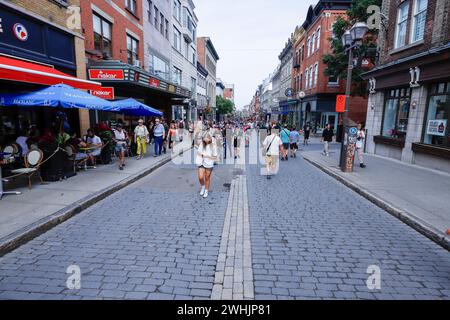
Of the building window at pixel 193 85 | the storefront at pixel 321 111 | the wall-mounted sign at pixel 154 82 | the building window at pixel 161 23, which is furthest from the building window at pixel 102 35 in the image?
the building window at pixel 193 85

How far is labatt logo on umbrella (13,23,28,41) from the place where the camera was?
835 cm

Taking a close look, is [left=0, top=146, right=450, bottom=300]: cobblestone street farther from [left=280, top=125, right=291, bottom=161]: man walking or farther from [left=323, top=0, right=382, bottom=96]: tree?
[left=323, top=0, right=382, bottom=96]: tree

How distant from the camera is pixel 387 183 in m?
8.06

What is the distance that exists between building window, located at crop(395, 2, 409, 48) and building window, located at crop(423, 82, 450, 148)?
363 centimetres

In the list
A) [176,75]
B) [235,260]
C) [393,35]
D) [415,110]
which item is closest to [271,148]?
[235,260]

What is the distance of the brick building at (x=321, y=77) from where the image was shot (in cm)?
2609

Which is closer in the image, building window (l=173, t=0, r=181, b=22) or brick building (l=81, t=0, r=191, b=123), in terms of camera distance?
brick building (l=81, t=0, r=191, b=123)

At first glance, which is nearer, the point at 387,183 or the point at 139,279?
the point at 139,279

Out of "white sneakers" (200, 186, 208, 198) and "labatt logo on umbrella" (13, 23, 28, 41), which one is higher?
"labatt logo on umbrella" (13, 23, 28, 41)

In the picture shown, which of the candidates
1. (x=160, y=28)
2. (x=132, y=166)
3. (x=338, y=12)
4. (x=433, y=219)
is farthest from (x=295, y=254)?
(x=338, y=12)

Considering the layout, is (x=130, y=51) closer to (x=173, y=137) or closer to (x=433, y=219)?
(x=173, y=137)

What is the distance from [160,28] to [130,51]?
735cm

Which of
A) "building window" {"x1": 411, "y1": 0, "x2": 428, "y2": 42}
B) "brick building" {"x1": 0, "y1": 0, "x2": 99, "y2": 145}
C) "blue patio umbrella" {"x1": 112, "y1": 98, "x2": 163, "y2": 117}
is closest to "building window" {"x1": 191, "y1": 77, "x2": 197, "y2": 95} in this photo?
"blue patio umbrella" {"x1": 112, "y1": 98, "x2": 163, "y2": 117}

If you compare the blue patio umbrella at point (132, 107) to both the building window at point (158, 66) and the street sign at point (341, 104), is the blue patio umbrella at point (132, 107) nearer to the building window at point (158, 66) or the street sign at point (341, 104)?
the building window at point (158, 66)
